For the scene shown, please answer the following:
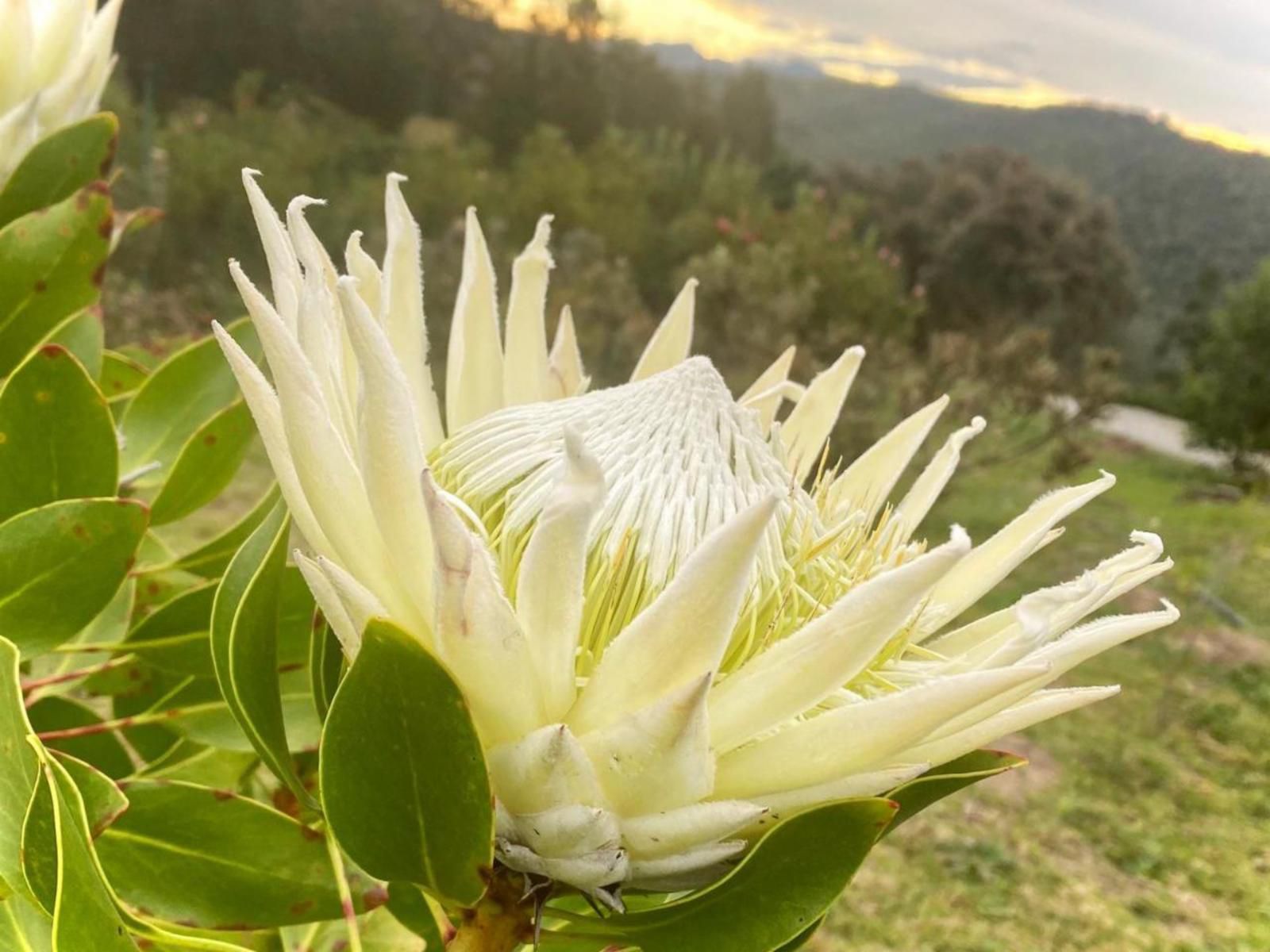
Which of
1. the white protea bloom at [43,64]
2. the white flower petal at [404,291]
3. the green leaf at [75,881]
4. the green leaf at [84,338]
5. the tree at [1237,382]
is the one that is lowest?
the tree at [1237,382]

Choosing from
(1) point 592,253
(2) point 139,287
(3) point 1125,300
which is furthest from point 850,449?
(3) point 1125,300

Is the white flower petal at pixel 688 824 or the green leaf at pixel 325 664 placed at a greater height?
the white flower petal at pixel 688 824

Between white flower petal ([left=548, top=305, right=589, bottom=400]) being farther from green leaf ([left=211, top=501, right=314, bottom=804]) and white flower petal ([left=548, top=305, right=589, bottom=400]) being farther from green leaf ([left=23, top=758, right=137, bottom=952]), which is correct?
green leaf ([left=23, top=758, right=137, bottom=952])

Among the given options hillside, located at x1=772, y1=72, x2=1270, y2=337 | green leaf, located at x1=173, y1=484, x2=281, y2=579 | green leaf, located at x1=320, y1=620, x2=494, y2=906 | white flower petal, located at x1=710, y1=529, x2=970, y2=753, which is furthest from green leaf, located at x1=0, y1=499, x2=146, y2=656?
hillside, located at x1=772, y1=72, x2=1270, y2=337

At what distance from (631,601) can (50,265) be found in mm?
514

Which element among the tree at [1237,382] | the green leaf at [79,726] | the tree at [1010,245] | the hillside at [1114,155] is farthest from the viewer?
the tree at [1010,245]

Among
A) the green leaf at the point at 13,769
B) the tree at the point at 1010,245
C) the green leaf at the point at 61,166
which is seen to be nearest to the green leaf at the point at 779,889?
the green leaf at the point at 13,769

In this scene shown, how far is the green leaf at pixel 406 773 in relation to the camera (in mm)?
391

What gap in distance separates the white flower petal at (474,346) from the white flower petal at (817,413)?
0.20m

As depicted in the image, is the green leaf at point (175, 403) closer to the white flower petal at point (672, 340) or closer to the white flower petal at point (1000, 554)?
the white flower petal at point (672, 340)

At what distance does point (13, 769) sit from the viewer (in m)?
0.48

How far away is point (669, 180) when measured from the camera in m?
10.3

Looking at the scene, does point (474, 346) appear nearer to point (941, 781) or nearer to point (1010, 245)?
point (941, 781)

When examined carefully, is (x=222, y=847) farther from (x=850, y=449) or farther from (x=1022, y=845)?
(x=850, y=449)
